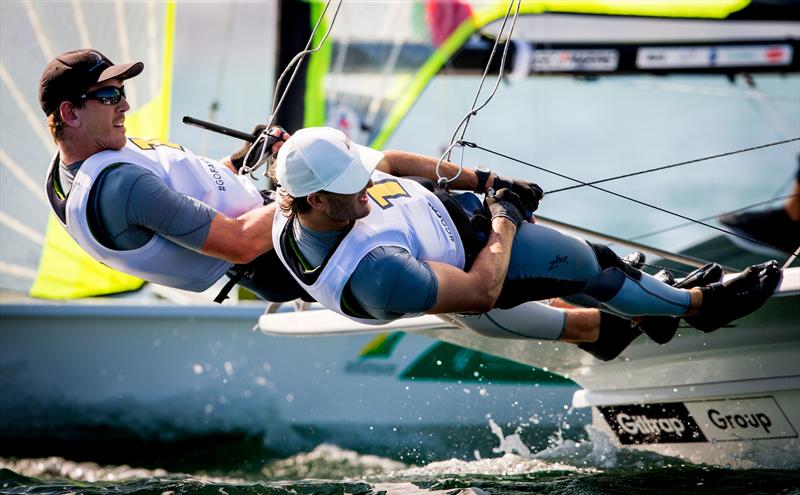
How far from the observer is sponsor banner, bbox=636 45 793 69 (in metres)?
5.49

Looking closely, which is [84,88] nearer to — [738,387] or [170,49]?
[738,387]

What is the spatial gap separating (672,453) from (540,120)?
11.2 meters

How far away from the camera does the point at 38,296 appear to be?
4949 mm

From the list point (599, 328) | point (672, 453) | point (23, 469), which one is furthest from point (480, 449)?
point (23, 469)

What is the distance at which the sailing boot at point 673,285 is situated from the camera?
2.78 metres

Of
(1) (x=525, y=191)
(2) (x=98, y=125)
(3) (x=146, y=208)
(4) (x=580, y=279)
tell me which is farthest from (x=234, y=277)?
(4) (x=580, y=279)

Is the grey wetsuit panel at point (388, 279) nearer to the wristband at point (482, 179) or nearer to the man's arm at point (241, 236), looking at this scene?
the man's arm at point (241, 236)

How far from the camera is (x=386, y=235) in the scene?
2236mm

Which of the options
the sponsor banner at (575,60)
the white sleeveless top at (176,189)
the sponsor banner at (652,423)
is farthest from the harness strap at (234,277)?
the sponsor banner at (575,60)

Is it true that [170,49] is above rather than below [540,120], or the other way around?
above

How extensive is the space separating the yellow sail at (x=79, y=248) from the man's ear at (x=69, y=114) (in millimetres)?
2438

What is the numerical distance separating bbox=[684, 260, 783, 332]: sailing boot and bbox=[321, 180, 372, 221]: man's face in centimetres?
101

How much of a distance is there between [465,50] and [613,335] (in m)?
2.84

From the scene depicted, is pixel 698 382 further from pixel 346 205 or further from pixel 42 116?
pixel 42 116
